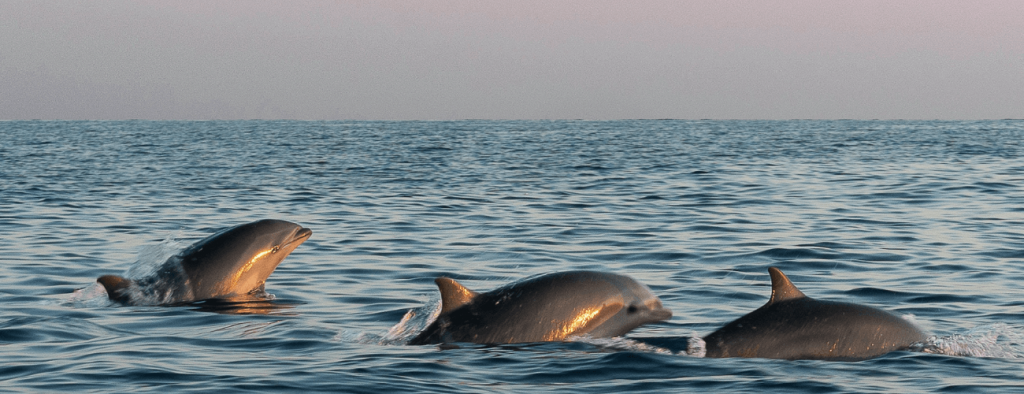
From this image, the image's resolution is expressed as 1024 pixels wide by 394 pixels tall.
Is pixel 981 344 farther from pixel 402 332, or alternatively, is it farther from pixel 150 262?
pixel 150 262

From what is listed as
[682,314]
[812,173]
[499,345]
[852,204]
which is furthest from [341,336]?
[812,173]

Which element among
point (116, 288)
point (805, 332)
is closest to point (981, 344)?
point (805, 332)

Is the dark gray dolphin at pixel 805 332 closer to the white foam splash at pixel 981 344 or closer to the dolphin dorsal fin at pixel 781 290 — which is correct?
the dolphin dorsal fin at pixel 781 290

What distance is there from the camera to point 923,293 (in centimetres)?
Answer: 1267

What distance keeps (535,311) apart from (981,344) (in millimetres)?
3827

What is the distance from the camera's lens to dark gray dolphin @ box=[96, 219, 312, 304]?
11969 mm

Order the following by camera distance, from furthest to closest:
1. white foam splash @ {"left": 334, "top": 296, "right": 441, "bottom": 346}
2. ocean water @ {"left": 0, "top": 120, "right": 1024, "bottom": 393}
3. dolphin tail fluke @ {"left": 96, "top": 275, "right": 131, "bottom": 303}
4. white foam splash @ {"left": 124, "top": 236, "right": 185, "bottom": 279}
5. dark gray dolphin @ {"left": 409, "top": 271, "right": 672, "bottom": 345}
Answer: white foam splash @ {"left": 124, "top": 236, "right": 185, "bottom": 279}
dolphin tail fluke @ {"left": 96, "top": 275, "right": 131, "bottom": 303}
white foam splash @ {"left": 334, "top": 296, "right": 441, "bottom": 346}
dark gray dolphin @ {"left": 409, "top": 271, "right": 672, "bottom": 345}
ocean water @ {"left": 0, "top": 120, "right": 1024, "bottom": 393}

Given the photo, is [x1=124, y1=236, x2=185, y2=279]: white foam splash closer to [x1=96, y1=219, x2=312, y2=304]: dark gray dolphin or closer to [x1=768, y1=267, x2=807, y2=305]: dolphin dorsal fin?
[x1=96, y1=219, x2=312, y2=304]: dark gray dolphin

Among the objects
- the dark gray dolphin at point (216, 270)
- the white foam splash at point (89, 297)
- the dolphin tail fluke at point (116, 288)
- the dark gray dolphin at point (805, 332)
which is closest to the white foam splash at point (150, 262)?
the dark gray dolphin at point (216, 270)

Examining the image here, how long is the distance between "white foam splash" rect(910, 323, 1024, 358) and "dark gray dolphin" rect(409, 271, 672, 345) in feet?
8.31

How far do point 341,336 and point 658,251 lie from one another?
7.41 metres

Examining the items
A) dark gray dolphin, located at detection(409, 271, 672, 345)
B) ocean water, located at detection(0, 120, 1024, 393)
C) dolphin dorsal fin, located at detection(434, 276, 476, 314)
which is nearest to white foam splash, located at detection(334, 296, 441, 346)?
ocean water, located at detection(0, 120, 1024, 393)

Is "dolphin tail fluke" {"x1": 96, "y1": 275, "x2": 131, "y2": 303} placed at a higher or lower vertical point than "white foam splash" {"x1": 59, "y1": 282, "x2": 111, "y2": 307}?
higher

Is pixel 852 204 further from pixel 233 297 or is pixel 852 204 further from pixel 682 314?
pixel 233 297
